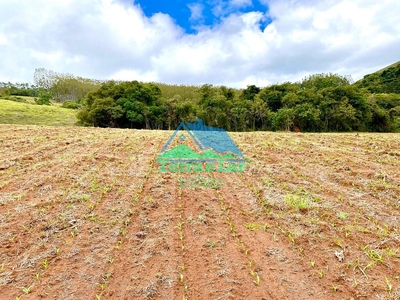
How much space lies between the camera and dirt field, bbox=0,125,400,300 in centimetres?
211

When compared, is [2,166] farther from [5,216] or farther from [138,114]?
[138,114]

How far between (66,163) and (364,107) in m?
24.7

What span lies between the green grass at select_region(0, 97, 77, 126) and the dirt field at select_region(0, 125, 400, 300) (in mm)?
16389

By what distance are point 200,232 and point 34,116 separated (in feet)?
72.9

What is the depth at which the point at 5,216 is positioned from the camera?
123 inches

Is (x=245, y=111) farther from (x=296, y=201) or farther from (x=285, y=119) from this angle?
(x=296, y=201)

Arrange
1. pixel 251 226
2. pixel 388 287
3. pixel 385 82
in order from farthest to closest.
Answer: pixel 385 82 < pixel 251 226 < pixel 388 287

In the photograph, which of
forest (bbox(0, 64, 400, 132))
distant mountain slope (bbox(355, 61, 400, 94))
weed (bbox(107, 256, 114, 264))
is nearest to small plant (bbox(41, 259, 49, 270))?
weed (bbox(107, 256, 114, 264))

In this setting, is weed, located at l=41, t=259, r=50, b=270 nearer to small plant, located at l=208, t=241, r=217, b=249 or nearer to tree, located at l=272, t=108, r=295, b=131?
small plant, located at l=208, t=241, r=217, b=249

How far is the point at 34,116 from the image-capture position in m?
20.3

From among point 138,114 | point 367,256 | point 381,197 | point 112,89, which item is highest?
point 112,89

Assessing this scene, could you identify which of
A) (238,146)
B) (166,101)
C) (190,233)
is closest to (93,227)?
(190,233)

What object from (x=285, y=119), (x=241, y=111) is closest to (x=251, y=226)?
(x=285, y=119)

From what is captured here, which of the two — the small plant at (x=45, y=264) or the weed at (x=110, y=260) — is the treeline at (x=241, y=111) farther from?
the weed at (x=110, y=260)
